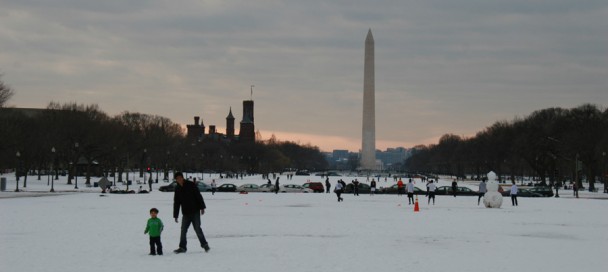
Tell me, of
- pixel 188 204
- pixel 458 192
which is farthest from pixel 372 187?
pixel 188 204

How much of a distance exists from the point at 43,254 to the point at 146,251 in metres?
2.42

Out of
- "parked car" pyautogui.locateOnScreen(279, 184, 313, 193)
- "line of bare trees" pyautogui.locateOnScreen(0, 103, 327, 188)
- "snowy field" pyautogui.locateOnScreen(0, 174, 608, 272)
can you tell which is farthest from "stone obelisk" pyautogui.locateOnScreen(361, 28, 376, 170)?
"snowy field" pyautogui.locateOnScreen(0, 174, 608, 272)

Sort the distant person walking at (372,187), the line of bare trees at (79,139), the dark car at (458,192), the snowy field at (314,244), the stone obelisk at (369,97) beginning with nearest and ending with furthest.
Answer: the snowy field at (314,244) < the distant person walking at (372,187) < the dark car at (458,192) < the line of bare trees at (79,139) < the stone obelisk at (369,97)

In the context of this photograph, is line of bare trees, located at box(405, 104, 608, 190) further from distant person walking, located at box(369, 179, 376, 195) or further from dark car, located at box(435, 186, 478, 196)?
distant person walking, located at box(369, 179, 376, 195)

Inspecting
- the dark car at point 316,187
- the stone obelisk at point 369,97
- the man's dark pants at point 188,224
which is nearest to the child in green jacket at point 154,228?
the man's dark pants at point 188,224

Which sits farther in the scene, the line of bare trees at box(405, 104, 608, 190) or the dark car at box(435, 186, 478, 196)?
the line of bare trees at box(405, 104, 608, 190)

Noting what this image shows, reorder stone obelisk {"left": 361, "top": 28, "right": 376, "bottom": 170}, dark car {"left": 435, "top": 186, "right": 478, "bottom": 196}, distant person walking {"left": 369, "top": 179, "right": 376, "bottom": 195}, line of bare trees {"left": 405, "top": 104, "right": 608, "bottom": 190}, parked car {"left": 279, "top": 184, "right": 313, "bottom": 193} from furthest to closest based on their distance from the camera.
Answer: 1. stone obelisk {"left": 361, "top": 28, "right": 376, "bottom": 170}
2. line of bare trees {"left": 405, "top": 104, "right": 608, "bottom": 190}
3. parked car {"left": 279, "top": 184, "right": 313, "bottom": 193}
4. dark car {"left": 435, "top": 186, "right": 478, "bottom": 196}
5. distant person walking {"left": 369, "top": 179, "right": 376, "bottom": 195}

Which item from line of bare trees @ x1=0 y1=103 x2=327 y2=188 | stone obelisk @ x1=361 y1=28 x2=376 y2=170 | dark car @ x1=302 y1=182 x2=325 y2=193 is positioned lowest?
dark car @ x1=302 y1=182 x2=325 y2=193

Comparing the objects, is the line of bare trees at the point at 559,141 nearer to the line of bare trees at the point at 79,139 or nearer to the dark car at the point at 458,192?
the dark car at the point at 458,192

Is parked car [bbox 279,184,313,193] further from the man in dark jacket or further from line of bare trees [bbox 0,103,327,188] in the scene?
the man in dark jacket

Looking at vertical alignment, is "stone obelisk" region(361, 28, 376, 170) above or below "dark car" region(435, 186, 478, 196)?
above

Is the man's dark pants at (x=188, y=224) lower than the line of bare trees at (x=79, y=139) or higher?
lower

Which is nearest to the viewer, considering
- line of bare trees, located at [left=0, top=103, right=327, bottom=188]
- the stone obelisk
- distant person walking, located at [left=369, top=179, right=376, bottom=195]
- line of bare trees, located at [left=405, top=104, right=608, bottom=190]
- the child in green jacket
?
the child in green jacket

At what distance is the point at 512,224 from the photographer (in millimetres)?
29312
